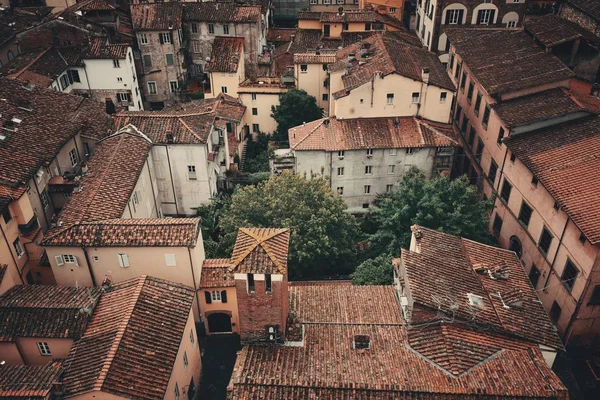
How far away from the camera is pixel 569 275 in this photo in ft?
121

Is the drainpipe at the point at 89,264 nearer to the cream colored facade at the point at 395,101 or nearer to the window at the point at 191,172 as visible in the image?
the window at the point at 191,172

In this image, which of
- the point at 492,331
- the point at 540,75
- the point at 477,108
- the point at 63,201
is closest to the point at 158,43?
the point at 63,201

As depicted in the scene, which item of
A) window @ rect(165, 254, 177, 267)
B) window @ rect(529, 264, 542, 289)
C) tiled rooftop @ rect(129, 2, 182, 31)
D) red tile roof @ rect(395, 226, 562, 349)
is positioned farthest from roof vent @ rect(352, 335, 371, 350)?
tiled rooftop @ rect(129, 2, 182, 31)

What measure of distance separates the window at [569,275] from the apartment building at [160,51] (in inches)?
2107

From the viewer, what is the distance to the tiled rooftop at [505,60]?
48.4 m

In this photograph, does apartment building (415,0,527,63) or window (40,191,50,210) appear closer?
window (40,191,50,210)

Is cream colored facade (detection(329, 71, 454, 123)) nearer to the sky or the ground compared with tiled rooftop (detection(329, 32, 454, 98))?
Answer: nearer to the ground

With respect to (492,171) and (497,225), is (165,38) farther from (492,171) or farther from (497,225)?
(497,225)

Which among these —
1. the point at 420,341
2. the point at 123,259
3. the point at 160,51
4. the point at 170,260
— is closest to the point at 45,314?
the point at 123,259

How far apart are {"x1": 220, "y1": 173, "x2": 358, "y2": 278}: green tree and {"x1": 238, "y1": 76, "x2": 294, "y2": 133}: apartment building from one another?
2147 centimetres

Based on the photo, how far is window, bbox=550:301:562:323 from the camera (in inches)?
1522

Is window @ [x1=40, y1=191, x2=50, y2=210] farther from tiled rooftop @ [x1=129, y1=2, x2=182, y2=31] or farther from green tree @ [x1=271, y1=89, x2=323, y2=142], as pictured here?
tiled rooftop @ [x1=129, y1=2, x2=182, y2=31]

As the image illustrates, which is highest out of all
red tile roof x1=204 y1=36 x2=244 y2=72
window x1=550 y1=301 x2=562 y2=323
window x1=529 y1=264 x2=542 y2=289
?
red tile roof x1=204 y1=36 x2=244 y2=72

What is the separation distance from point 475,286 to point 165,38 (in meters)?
53.4
